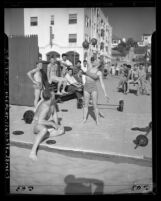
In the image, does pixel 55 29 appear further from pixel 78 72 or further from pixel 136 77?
pixel 136 77

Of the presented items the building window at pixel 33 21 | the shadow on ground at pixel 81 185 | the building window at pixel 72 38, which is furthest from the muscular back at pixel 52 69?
the shadow on ground at pixel 81 185

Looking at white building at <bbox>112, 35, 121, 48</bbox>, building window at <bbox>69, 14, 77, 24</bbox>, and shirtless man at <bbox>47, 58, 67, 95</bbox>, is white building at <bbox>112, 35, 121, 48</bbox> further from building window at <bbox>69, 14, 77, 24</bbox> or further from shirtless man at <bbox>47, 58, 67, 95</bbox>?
shirtless man at <bbox>47, 58, 67, 95</bbox>

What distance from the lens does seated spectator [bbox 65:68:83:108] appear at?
2.78 meters

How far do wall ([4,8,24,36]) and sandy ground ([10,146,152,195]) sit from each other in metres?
1.11

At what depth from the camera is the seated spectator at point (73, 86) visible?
2.78 m

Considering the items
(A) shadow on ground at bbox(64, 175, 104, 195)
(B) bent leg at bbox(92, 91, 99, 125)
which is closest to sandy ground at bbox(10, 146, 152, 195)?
(A) shadow on ground at bbox(64, 175, 104, 195)

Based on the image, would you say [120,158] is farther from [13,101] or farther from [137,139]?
[13,101]

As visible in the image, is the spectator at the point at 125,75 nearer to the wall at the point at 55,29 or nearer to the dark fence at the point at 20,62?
the wall at the point at 55,29

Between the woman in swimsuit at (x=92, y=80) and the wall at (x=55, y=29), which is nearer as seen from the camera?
the wall at (x=55, y=29)

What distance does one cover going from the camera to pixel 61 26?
2707 millimetres

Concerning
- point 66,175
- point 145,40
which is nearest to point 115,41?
point 145,40

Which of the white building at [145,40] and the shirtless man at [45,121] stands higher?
the white building at [145,40]

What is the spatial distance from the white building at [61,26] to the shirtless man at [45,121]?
1.37ft

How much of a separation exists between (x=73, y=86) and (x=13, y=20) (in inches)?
32.3
